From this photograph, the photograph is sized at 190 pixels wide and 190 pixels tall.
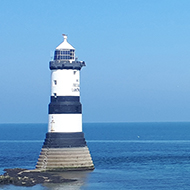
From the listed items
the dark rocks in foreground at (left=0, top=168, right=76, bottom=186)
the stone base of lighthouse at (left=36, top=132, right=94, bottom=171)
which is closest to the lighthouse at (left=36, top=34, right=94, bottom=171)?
→ the stone base of lighthouse at (left=36, top=132, right=94, bottom=171)

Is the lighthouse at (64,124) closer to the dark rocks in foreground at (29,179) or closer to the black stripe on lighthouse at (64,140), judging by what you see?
the black stripe on lighthouse at (64,140)

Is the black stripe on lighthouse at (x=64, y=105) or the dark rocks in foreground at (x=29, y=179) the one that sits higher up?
the black stripe on lighthouse at (x=64, y=105)

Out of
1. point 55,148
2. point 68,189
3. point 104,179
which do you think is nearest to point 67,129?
point 55,148

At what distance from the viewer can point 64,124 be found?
57.5m

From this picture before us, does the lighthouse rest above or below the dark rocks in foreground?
above

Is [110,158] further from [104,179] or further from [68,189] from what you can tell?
[68,189]

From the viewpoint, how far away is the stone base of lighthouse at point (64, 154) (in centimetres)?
5659

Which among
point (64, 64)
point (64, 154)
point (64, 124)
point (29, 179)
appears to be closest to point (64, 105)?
point (64, 124)

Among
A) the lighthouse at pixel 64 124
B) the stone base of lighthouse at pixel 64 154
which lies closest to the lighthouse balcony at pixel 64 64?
the lighthouse at pixel 64 124

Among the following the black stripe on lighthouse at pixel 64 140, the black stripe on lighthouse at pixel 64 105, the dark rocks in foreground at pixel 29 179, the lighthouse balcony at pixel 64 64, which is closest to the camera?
the dark rocks in foreground at pixel 29 179

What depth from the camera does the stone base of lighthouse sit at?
186ft

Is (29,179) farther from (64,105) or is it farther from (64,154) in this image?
(64,105)

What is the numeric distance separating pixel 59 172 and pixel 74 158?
205 cm

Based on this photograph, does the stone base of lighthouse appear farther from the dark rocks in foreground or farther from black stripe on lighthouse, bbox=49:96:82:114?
black stripe on lighthouse, bbox=49:96:82:114
